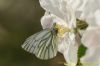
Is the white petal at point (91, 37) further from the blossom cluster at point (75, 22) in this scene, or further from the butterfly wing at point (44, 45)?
the butterfly wing at point (44, 45)

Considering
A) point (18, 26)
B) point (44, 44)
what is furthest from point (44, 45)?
point (18, 26)

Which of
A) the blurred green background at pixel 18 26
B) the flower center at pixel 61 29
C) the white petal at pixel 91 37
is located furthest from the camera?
the blurred green background at pixel 18 26

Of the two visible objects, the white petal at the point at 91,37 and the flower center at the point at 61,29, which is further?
the flower center at the point at 61,29

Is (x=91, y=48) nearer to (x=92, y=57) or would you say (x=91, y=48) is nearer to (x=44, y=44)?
(x=92, y=57)

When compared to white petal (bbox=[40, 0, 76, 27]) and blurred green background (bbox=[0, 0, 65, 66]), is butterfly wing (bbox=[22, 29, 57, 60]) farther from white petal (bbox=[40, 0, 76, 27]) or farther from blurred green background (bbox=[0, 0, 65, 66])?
blurred green background (bbox=[0, 0, 65, 66])

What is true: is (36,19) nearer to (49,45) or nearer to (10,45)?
(10,45)

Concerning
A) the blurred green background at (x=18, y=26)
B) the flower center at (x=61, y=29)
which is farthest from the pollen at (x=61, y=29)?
the blurred green background at (x=18, y=26)
